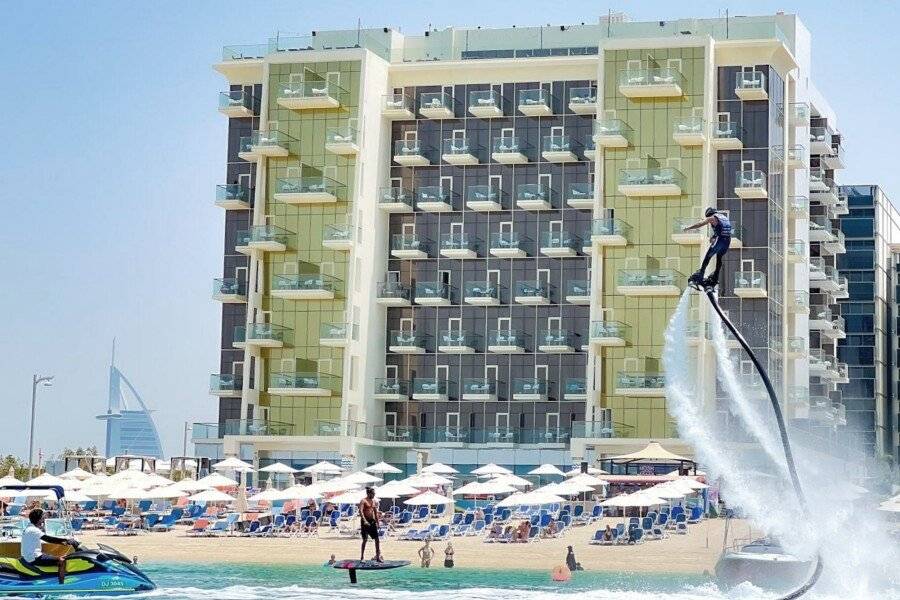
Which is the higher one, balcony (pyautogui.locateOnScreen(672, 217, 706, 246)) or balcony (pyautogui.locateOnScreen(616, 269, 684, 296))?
balcony (pyautogui.locateOnScreen(672, 217, 706, 246))

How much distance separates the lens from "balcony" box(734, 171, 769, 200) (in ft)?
307

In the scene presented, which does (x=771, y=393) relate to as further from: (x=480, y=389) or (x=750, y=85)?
(x=480, y=389)

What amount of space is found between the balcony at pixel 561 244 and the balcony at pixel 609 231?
408 centimetres

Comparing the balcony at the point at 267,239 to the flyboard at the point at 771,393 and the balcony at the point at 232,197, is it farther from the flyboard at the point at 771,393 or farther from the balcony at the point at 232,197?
the flyboard at the point at 771,393

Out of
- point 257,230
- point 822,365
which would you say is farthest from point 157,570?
point 822,365

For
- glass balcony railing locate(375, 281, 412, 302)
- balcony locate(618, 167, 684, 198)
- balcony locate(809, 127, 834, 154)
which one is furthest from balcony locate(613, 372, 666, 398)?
balcony locate(809, 127, 834, 154)

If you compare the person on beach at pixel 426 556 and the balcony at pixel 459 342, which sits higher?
the balcony at pixel 459 342

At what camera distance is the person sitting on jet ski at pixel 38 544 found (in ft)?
137

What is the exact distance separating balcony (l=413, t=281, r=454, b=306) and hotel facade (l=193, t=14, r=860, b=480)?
224 millimetres

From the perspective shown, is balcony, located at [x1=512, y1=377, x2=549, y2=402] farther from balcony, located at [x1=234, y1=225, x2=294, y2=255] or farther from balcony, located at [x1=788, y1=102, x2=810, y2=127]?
balcony, located at [x1=788, y1=102, x2=810, y2=127]

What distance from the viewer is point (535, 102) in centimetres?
9888

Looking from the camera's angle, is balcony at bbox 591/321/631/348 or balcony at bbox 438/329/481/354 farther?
balcony at bbox 438/329/481/354

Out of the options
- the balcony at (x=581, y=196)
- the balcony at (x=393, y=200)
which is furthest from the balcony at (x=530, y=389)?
the balcony at (x=393, y=200)

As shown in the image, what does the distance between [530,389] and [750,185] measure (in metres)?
17.8
